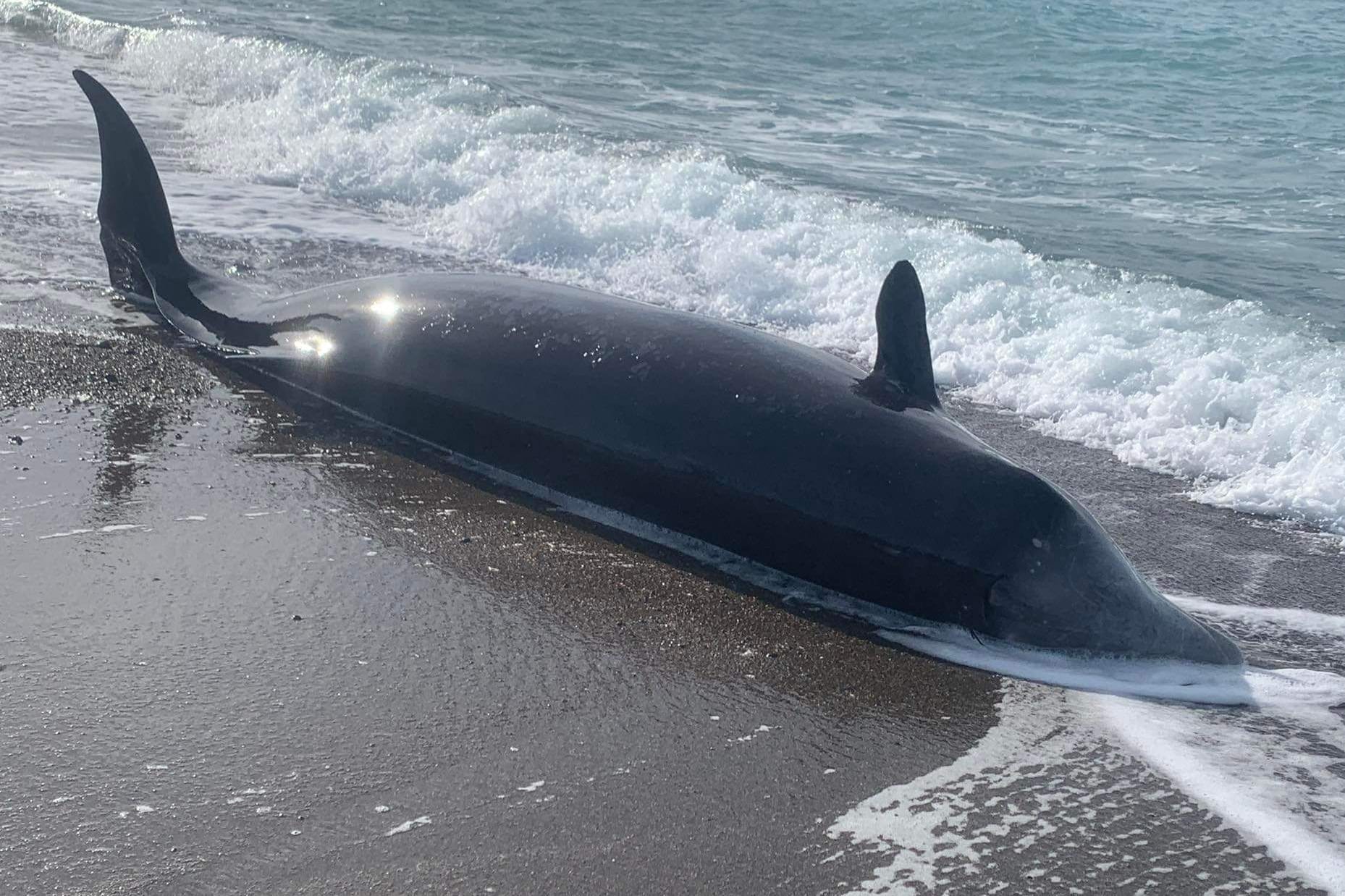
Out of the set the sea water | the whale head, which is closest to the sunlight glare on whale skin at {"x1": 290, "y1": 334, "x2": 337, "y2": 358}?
the sea water

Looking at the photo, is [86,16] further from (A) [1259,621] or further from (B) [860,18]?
(A) [1259,621]

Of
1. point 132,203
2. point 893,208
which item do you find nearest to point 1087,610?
point 132,203

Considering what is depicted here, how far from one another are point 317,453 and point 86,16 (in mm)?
17549

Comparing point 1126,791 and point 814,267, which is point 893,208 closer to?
point 814,267

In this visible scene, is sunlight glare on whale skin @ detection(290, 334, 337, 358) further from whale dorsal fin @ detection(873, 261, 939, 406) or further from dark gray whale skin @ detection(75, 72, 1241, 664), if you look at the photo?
whale dorsal fin @ detection(873, 261, 939, 406)

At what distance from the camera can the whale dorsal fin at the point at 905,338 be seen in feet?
16.8

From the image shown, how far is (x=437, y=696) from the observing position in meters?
3.90

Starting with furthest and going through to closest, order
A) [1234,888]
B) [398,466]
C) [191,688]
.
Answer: [398,466], [191,688], [1234,888]

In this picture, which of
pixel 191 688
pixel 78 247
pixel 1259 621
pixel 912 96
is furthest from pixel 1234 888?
pixel 912 96

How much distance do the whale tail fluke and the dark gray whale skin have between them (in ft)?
2.89

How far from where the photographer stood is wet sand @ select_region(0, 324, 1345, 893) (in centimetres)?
320

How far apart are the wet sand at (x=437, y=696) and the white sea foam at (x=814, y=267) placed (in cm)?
109

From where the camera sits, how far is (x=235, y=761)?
349 centimetres

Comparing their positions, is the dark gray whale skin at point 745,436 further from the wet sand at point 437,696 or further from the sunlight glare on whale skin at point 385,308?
the wet sand at point 437,696
